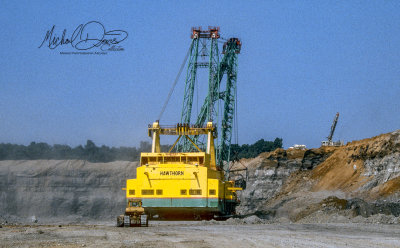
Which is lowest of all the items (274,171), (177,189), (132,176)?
(177,189)

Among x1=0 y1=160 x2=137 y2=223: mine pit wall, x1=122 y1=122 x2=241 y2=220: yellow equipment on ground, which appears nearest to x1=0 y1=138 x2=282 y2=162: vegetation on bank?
x1=0 y1=160 x2=137 y2=223: mine pit wall

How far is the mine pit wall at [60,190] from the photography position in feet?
246

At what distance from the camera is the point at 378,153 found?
56.7 metres

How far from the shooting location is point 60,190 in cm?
7838

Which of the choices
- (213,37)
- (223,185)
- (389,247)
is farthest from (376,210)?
(213,37)

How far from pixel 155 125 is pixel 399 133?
25.9 metres

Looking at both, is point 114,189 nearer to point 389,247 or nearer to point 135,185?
point 135,185

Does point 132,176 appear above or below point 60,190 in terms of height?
above

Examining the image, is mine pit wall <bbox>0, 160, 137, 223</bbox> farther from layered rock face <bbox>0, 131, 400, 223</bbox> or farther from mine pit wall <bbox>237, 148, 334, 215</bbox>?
mine pit wall <bbox>237, 148, 334, 215</bbox>

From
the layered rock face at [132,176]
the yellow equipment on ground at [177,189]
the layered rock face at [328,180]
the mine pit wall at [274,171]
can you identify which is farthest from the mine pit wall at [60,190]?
the yellow equipment on ground at [177,189]

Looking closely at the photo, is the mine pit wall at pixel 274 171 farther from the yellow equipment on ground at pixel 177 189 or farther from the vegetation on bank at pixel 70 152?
the yellow equipment on ground at pixel 177 189

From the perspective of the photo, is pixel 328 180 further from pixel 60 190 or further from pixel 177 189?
pixel 60 190

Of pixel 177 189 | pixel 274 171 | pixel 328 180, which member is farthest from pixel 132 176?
pixel 177 189

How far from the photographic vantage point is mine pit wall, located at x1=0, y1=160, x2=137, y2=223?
7512 cm
